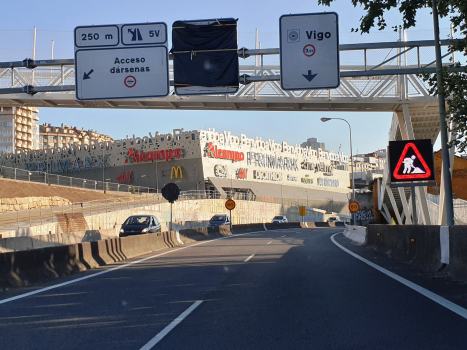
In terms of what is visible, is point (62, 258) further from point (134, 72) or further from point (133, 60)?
point (133, 60)

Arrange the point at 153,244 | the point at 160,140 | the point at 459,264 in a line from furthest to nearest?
the point at 160,140 → the point at 153,244 → the point at 459,264

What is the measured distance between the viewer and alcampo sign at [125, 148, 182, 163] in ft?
269

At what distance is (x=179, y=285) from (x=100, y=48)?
811 cm

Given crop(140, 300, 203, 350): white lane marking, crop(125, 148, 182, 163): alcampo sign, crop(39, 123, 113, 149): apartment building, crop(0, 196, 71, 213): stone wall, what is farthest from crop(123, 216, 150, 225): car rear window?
crop(39, 123, 113, 149): apartment building

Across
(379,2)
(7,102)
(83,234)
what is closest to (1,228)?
(83,234)

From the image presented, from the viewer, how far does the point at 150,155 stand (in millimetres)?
84188

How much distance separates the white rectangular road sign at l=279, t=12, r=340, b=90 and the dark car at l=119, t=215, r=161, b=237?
14680 millimetres

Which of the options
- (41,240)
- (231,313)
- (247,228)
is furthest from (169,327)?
(247,228)

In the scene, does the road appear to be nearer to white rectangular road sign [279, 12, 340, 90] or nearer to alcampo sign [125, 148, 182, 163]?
white rectangular road sign [279, 12, 340, 90]

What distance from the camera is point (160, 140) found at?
83688 millimetres

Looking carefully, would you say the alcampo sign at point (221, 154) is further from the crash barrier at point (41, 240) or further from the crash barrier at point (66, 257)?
the crash barrier at point (66, 257)

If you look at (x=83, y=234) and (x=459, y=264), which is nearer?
(x=459, y=264)

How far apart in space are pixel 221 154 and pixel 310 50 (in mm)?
70135

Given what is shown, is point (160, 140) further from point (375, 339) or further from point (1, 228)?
point (375, 339)
